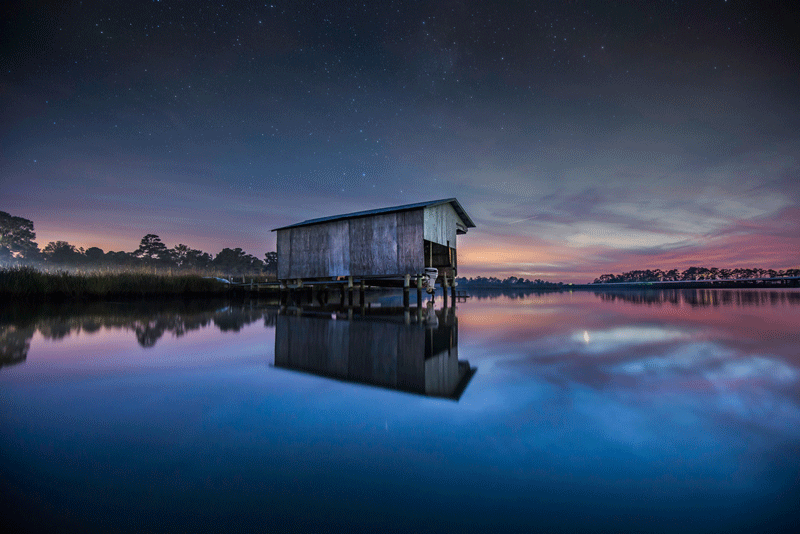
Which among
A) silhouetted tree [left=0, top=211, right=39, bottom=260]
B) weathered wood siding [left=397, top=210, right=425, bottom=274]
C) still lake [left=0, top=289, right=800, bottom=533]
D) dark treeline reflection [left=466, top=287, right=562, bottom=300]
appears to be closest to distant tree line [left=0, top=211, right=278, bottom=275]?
silhouetted tree [left=0, top=211, right=39, bottom=260]

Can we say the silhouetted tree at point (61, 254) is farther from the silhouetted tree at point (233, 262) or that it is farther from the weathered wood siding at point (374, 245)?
the weathered wood siding at point (374, 245)

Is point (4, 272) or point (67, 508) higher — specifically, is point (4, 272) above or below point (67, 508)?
above

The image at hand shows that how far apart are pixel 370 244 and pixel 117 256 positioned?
221 feet

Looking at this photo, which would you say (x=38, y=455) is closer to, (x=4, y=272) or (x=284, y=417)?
(x=284, y=417)

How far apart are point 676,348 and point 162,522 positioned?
6.37m

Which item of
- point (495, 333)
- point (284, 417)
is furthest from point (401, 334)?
point (284, 417)

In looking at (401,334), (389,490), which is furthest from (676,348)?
(389,490)

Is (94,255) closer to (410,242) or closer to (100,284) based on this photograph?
(100,284)

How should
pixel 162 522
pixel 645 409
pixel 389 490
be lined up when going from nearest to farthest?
pixel 162 522, pixel 389 490, pixel 645 409

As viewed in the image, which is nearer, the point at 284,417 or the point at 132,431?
the point at 132,431

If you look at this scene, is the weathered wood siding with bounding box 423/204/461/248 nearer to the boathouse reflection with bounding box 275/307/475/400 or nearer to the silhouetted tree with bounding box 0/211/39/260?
the boathouse reflection with bounding box 275/307/475/400

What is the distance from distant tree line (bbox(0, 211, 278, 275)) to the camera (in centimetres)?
5438

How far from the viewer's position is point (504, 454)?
1782 mm

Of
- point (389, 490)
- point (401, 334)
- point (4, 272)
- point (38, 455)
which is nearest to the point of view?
point (389, 490)
